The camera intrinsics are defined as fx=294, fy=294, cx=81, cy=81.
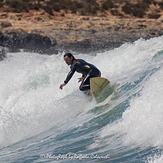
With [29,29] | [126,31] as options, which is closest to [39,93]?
[29,29]

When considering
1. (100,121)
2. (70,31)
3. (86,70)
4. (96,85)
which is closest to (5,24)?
(70,31)

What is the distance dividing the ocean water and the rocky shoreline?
1217cm

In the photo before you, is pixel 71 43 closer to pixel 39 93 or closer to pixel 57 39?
pixel 57 39

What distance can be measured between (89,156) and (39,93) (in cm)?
601

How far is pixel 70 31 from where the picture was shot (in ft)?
81.5

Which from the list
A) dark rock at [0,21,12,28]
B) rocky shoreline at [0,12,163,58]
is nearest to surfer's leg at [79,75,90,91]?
rocky shoreline at [0,12,163,58]

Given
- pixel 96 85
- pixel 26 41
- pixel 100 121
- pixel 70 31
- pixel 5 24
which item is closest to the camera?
pixel 100 121

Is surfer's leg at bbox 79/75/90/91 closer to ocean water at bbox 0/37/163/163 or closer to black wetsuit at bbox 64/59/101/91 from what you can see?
black wetsuit at bbox 64/59/101/91

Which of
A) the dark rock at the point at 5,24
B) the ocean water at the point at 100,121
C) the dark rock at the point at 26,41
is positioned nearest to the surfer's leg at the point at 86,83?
the ocean water at the point at 100,121

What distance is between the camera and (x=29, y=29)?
2453 cm

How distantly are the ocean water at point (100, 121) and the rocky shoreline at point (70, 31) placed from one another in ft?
39.9

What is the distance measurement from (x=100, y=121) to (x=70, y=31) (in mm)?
19186

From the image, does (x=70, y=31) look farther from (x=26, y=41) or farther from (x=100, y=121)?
(x=100, y=121)

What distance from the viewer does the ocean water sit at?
15.6 ft
